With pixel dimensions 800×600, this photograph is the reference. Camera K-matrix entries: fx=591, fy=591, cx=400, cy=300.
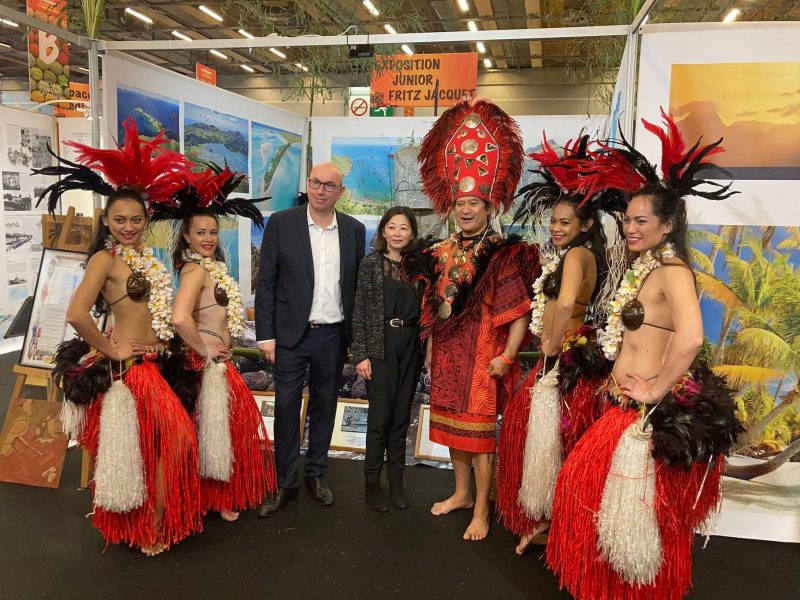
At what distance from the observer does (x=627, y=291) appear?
2.20m

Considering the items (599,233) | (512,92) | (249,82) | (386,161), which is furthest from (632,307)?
(249,82)

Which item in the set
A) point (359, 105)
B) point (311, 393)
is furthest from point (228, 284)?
point (359, 105)

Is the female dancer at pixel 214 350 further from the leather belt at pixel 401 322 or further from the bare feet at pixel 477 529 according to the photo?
the bare feet at pixel 477 529

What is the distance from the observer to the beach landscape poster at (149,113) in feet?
11.4

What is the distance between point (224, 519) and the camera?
118 inches

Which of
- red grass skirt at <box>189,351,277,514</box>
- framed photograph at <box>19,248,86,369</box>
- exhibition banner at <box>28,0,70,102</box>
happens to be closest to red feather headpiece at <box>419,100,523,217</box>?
red grass skirt at <box>189,351,277,514</box>

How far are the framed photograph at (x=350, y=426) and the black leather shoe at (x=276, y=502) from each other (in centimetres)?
77

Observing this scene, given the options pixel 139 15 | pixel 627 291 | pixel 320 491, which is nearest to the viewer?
pixel 627 291

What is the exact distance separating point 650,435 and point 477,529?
1150 mm

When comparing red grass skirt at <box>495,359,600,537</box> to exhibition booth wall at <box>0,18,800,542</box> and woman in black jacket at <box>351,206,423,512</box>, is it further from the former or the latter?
exhibition booth wall at <box>0,18,800,542</box>

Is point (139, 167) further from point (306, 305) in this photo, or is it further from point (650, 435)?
point (650, 435)

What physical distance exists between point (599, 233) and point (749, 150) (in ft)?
3.08

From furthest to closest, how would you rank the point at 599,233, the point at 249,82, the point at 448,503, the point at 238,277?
the point at 249,82 → the point at 238,277 → the point at 448,503 → the point at 599,233

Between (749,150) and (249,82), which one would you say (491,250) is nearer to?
(749,150)
